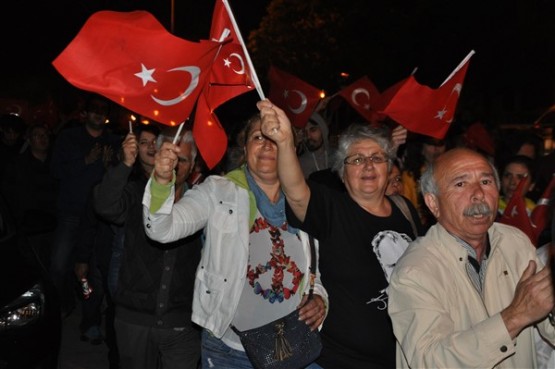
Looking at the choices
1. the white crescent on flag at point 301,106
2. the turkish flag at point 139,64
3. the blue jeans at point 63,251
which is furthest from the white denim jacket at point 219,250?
the white crescent on flag at point 301,106

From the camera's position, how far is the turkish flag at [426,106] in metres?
6.00

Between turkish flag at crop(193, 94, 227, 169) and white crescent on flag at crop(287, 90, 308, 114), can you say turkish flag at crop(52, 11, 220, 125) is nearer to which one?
turkish flag at crop(193, 94, 227, 169)

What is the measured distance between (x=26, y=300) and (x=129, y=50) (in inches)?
66.2

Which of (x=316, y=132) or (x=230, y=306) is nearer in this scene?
(x=230, y=306)

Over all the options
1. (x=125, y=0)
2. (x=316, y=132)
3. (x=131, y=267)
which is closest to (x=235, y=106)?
(x=125, y=0)

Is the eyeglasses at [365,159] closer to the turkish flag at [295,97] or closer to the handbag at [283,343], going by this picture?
the handbag at [283,343]

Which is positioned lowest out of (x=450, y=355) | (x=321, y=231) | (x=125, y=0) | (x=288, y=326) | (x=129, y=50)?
(x=288, y=326)

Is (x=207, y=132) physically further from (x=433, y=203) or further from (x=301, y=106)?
(x=301, y=106)

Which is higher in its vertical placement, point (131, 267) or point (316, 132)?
point (316, 132)

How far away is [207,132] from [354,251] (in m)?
1.03

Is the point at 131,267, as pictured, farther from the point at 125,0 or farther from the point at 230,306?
the point at 125,0

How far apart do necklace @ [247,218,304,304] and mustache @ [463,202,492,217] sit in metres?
1.23

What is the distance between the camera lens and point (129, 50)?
3885 millimetres

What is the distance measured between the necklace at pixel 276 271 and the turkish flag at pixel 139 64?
2.80 feet
